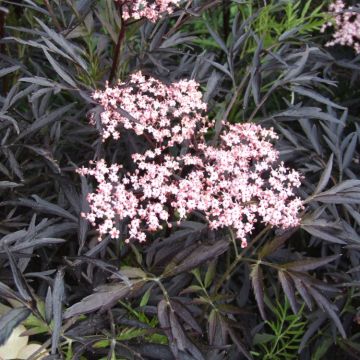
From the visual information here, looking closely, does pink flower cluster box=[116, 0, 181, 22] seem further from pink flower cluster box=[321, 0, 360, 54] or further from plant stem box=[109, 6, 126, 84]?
pink flower cluster box=[321, 0, 360, 54]

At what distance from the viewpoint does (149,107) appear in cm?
88

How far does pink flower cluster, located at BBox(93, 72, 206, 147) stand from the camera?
855mm

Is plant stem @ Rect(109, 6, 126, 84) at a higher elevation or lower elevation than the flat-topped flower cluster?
higher

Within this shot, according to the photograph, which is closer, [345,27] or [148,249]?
[148,249]

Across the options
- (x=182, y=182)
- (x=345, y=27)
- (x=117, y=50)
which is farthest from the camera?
(x=345, y=27)

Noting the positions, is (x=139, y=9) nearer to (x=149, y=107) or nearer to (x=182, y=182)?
(x=149, y=107)

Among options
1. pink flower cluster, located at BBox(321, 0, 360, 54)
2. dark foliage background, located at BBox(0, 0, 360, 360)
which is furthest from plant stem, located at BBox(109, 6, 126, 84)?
pink flower cluster, located at BBox(321, 0, 360, 54)

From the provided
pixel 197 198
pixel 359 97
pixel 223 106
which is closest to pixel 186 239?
pixel 197 198

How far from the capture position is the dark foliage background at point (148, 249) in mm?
771

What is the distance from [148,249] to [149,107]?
21 centimetres

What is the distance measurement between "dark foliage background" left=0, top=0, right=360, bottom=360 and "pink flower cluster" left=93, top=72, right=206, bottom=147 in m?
0.03

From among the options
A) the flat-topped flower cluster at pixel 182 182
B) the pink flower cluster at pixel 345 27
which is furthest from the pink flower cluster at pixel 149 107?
the pink flower cluster at pixel 345 27

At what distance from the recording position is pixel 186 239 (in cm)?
91

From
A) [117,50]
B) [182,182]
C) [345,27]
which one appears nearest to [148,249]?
[182,182]
